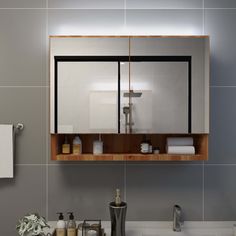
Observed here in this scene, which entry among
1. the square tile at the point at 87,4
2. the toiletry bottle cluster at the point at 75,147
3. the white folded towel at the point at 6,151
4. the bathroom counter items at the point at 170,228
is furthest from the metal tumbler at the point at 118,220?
the square tile at the point at 87,4

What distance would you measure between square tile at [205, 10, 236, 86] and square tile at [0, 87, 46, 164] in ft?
3.76

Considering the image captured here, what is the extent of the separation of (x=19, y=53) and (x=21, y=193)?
912mm

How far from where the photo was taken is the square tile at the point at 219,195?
6.01 ft

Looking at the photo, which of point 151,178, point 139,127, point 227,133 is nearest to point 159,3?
point 139,127

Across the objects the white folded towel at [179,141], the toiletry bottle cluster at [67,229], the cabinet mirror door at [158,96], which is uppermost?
the cabinet mirror door at [158,96]

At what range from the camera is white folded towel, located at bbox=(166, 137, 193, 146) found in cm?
171

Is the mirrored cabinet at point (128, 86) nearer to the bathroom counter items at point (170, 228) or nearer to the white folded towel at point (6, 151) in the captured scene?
the white folded towel at point (6, 151)

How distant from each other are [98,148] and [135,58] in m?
0.59

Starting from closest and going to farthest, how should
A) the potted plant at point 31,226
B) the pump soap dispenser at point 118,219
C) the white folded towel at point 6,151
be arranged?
the potted plant at point 31,226 → the pump soap dispenser at point 118,219 → the white folded towel at point 6,151

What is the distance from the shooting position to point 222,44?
183 centimetres

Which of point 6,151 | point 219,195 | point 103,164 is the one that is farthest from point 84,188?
point 219,195

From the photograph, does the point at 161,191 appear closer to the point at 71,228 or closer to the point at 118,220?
the point at 118,220

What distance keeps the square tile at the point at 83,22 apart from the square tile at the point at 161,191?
0.91m

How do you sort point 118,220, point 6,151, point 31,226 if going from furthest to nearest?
point 6,151, point 118,220, point 31,226
